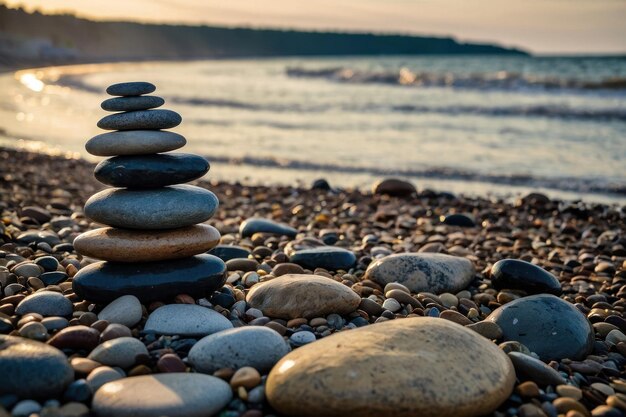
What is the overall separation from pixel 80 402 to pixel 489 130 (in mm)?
13619

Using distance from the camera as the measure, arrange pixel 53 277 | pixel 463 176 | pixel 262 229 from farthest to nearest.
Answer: pixel 463 176 → pixel 262 229 → pixel 53 277

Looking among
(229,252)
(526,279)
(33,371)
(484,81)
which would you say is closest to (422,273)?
(526,279)

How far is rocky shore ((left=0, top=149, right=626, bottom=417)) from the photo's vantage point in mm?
2580

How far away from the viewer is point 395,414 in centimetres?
250

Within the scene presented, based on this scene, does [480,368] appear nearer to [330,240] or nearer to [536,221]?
[330,240]

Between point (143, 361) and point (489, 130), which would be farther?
point (489, 130)

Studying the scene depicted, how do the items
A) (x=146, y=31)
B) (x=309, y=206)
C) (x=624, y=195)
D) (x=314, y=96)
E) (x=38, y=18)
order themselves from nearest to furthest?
(x=309, y=206) < (x=624, y=195) < (x=314, y=96) < (x=38, y=18) < (x=146, y=31)

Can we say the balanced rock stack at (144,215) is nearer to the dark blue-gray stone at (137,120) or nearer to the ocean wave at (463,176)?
the dark blue-gray stone at (137,120)

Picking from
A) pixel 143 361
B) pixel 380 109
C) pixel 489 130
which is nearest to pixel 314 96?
pixel 380 109

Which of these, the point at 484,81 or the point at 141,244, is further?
the point at 484,81

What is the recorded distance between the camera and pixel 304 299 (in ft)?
12.0

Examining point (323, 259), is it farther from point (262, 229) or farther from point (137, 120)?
point (137, 120)

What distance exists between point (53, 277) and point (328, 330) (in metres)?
1.94

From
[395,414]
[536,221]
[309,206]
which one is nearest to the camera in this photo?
[395,414]
